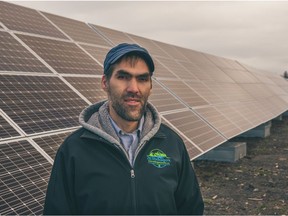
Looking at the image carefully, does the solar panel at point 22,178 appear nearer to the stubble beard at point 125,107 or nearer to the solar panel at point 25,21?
the stubble beard at point 125,107

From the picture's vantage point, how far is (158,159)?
3.02 m

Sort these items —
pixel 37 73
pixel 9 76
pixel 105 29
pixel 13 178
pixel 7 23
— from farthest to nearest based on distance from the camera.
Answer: pixel 105 29 < pixel 7 23 < pixel 37 73 < pixel 9 76 < pixel 13 178

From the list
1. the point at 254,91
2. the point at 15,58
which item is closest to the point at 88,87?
the point at 15,58

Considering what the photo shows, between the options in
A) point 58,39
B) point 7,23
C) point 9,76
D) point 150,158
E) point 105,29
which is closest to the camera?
point 150,158

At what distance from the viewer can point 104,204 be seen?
9.17ft

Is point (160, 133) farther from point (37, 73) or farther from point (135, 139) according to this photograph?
point (37, 73)

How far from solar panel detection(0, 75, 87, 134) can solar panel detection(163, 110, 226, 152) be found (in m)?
3.43

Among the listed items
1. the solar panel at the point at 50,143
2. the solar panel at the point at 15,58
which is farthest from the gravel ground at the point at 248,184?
the solar panel at the point at 15,58

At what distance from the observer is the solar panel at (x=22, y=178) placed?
4.84 meters

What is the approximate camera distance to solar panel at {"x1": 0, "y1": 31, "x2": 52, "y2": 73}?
8672 millimetres

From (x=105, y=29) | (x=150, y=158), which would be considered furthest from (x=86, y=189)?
(x=105, y=29)

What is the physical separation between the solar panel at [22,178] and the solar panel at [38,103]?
746mm

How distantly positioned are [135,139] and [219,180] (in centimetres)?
1028

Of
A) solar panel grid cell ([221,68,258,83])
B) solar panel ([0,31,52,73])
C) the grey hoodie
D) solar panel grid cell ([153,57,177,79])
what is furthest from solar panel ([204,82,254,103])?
the grey hoodie
